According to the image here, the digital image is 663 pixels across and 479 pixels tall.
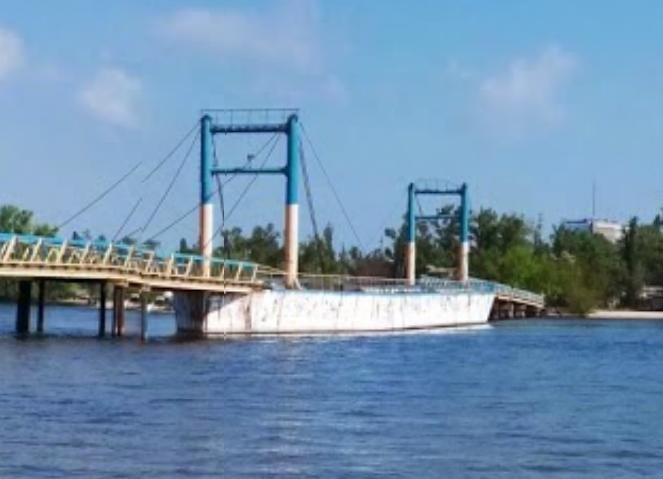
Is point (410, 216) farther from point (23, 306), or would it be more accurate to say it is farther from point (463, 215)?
point (23, 306)

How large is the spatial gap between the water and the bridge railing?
383 centimetres

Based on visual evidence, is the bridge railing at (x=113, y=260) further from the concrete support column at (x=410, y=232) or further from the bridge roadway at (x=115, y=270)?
the concrete support column at (x=410, y=232)

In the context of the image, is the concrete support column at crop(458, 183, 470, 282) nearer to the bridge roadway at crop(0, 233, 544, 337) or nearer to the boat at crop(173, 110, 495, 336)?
the boat at crop(173, 110, 495, 336)

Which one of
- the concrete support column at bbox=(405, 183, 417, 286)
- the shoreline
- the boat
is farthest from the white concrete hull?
the shoreline

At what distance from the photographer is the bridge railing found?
71.9 meters

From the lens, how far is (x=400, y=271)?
19050cm

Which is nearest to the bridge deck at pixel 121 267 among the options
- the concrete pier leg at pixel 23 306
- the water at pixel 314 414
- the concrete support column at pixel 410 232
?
the water at pixel 314 414

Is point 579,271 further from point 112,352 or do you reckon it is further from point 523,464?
point 523,464

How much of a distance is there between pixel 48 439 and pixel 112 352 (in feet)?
109

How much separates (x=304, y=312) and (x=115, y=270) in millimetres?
18006

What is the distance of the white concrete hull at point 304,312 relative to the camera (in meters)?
86.5

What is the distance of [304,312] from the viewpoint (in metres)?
92.9

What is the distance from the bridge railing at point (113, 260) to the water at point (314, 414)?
3.83 meters

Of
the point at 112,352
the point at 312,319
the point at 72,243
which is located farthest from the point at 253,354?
the point at 312,319
